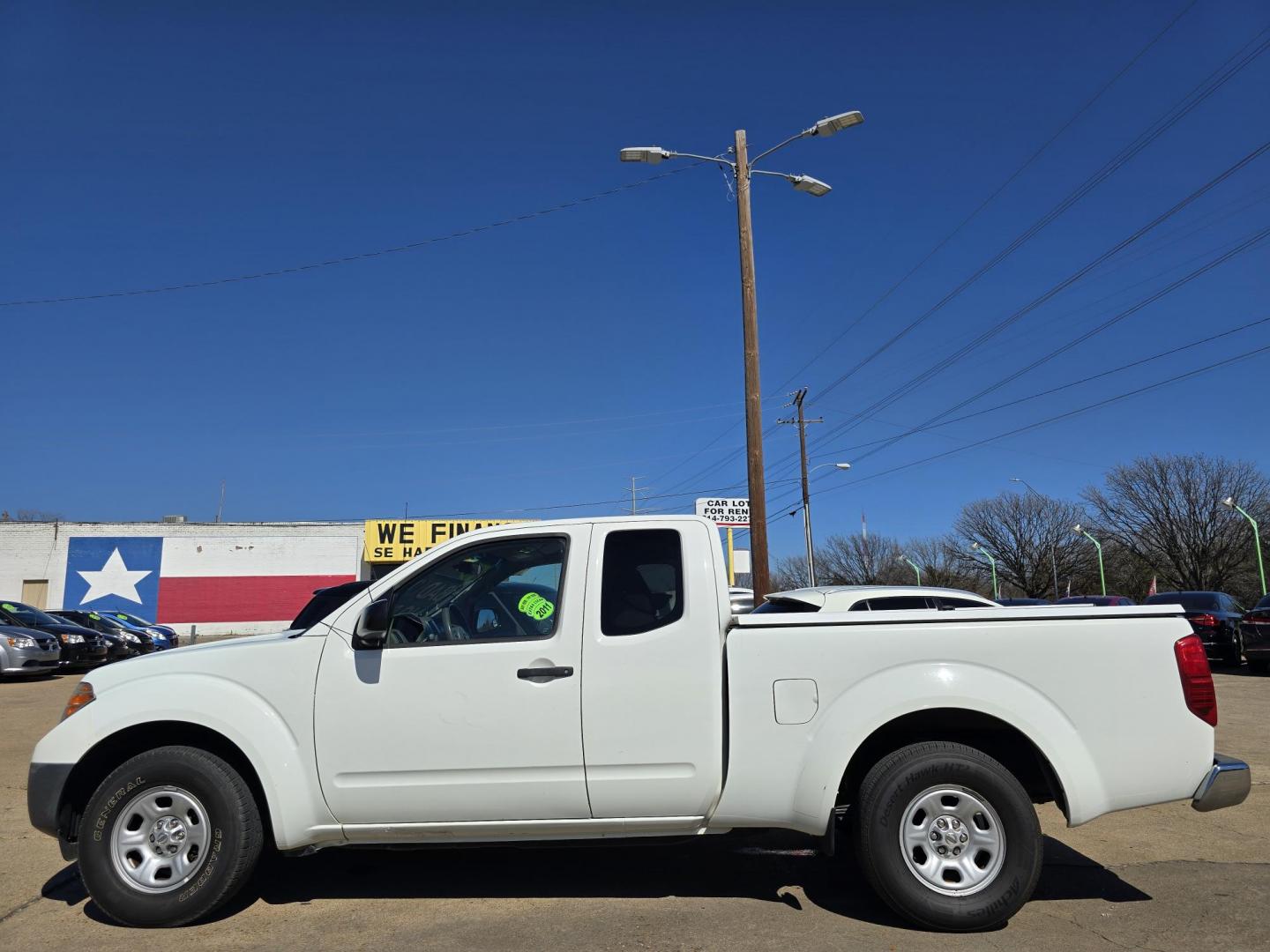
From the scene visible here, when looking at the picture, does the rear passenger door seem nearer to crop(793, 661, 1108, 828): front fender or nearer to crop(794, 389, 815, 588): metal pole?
crop(793, 661, 1108, 828): front fender

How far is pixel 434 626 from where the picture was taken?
4.50m

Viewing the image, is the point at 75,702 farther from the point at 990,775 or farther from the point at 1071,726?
the point at 1071,726

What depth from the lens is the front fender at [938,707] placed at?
4180 millimetres

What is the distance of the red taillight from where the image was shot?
4.21 metres

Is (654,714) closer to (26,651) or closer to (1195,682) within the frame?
(1195,682)

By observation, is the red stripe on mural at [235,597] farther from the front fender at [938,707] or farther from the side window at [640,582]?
the front fender at [938,707]

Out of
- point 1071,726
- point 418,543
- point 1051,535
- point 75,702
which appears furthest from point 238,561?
point 1051,535

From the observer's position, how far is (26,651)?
17094 millimetres

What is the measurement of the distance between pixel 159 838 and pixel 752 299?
1080cm

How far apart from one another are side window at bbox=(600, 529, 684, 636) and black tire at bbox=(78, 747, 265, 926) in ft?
6.64

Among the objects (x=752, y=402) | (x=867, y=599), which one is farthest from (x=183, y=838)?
(x=752, y=402)

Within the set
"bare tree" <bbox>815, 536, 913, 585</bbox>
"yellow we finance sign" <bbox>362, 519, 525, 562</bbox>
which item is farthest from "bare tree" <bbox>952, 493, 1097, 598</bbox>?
"yellow we finance sign" <bbox>362, 519, 525, 562</bbox>

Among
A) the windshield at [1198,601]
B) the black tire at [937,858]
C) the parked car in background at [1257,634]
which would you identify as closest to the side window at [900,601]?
the black tire at [937,858]

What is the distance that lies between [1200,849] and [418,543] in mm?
40521
